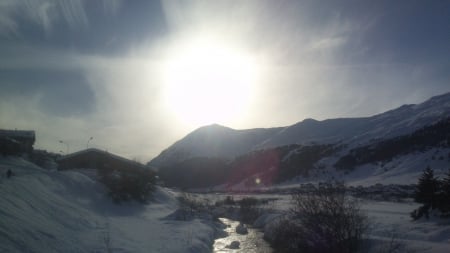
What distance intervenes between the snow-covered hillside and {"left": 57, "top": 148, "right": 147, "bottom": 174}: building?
13884mm

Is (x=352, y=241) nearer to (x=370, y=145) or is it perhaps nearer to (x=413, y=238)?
(x=413, y=238)

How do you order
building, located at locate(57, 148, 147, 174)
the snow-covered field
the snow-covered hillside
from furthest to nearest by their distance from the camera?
1. building, located at locate(57, 148, 147, 174)
2. the snow-covered field
3. the snow-covered hillside

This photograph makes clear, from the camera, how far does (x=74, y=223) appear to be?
22.1m

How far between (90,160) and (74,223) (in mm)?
32219

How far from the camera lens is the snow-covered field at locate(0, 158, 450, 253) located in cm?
1595

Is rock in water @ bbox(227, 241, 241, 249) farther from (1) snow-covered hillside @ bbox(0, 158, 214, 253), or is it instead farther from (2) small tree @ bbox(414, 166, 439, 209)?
(2) small tree @ bbox(414, 166, 439, 209)

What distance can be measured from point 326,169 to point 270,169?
32.2m

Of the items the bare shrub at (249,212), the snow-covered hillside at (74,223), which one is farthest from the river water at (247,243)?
the bare shrub at (249,212)

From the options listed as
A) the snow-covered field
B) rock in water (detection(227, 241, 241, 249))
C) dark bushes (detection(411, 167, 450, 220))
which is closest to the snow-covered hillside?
the snow-covered field

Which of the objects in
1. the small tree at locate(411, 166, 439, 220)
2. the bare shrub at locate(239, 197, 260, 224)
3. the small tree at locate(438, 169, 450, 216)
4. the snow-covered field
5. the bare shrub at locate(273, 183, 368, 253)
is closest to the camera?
the snow-covered field

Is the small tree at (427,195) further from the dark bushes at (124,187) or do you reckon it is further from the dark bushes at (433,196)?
the dark bushes at (124,187)

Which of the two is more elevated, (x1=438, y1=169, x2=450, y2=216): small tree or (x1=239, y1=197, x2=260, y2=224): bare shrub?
(x1=438, y1=169, x2=450, y2=216): small tree

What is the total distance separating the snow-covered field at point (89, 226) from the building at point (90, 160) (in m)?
14.9

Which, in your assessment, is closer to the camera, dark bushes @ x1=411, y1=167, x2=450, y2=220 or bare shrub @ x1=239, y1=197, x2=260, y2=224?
dark bushes @ x1=411, y1=167, x2=450, y2=220
